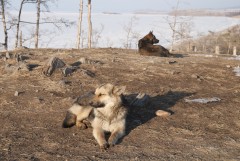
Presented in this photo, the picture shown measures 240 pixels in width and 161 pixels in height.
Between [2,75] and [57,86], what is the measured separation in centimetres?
216

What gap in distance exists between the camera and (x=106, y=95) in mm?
6844

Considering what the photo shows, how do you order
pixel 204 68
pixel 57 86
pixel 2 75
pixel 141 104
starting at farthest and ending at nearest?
pixel 204 68 < pixel 2 75 < pixel 57 86 < pixel 141 104

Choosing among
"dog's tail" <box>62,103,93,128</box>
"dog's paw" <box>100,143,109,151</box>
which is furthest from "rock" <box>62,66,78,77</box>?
"dog's paw" <box>100,143,109,151</box>

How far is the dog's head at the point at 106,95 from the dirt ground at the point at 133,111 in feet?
2.39

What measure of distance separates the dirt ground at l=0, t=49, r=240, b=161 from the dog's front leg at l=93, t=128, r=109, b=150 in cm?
11

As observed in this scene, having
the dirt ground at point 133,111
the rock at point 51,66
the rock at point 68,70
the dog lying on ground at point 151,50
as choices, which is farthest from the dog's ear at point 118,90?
the dog lying on ground at point 151,50

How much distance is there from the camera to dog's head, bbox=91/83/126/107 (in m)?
6.79

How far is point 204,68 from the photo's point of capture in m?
14.1

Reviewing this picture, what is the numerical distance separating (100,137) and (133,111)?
7.39ft

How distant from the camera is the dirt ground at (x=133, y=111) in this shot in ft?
20.8

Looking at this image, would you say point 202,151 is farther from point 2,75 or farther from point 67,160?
point 2,75

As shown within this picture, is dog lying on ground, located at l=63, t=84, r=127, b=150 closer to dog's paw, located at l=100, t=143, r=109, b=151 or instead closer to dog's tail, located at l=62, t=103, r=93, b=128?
dog's tail, located at l=62, t=103, r=93, b=128

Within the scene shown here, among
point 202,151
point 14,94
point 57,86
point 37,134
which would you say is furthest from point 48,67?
point 202,151

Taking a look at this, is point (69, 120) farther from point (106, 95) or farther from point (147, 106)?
point (147, 106)
